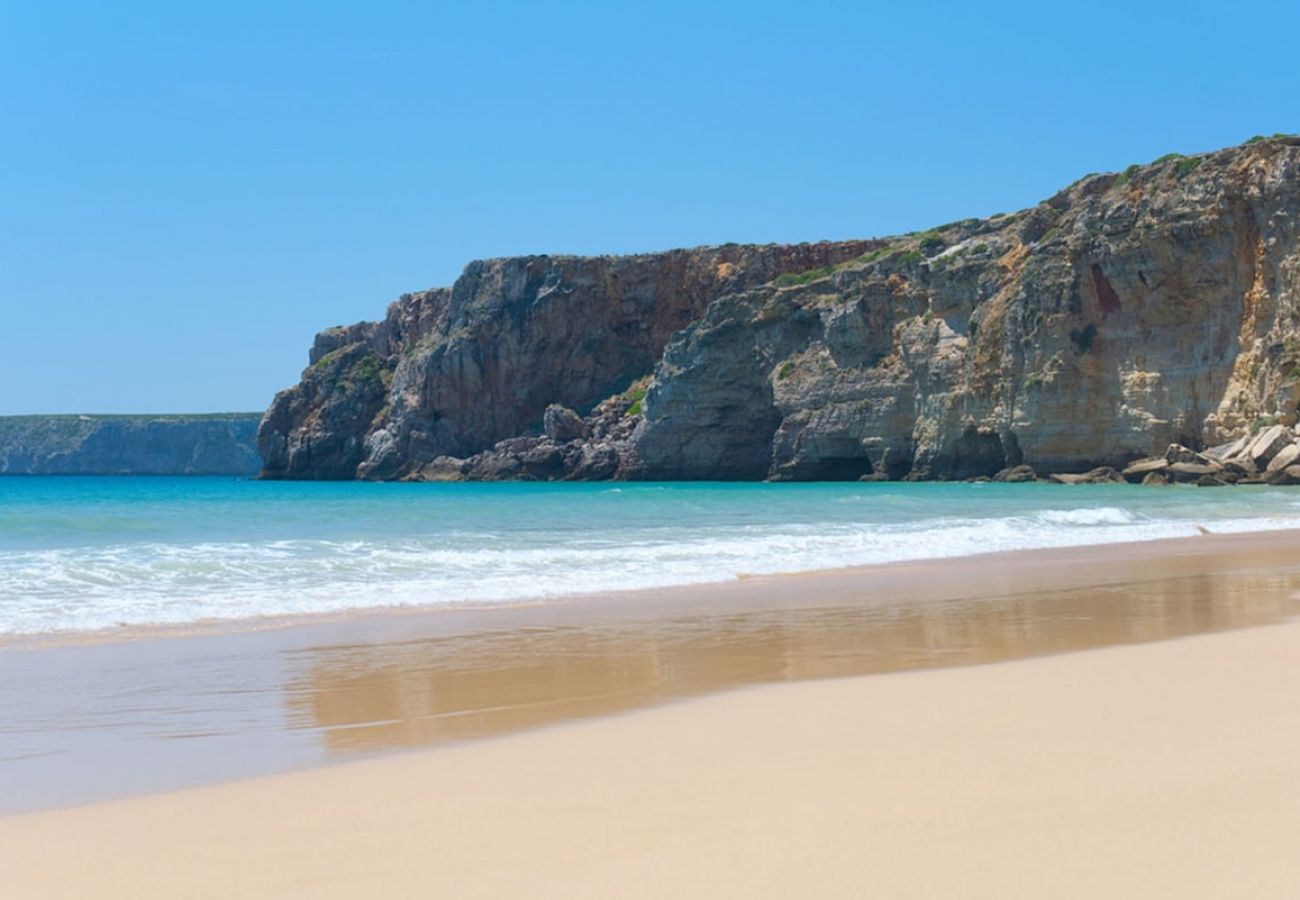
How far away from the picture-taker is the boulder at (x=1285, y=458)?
4288 cm

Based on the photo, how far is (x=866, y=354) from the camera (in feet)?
209

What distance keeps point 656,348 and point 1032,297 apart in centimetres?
3670

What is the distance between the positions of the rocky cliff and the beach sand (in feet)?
145

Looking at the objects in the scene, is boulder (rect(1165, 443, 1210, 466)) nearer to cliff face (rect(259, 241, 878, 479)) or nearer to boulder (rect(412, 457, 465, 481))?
cliff face (rect(259, 241, 878, 479))

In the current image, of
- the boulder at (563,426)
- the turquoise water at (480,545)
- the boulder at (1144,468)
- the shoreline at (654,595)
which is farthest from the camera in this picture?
the boulder at (563,426)

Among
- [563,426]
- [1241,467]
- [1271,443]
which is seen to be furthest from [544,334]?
[1271,443]

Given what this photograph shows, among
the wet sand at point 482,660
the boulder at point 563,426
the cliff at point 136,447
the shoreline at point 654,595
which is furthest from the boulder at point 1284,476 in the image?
the cliff at point 136,447

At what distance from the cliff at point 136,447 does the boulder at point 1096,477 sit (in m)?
156

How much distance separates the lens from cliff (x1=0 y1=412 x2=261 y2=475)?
18925cm

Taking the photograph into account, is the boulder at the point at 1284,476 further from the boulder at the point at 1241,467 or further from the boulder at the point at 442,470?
the boulder at the point at 442,470

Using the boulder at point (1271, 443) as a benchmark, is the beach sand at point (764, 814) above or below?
below

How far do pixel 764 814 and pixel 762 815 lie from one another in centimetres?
1

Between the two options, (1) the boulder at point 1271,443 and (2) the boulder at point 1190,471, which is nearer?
(1) the boulder at point 1271,443

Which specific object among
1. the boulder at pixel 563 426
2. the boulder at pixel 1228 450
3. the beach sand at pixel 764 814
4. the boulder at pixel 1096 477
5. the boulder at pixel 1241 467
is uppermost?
the boulder at pixel 563 426
